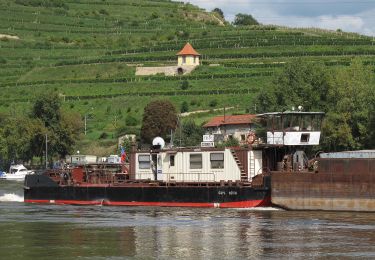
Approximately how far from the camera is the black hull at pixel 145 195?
55375 millimetres

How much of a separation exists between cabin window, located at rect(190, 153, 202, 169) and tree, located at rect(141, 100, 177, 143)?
53.5 meters

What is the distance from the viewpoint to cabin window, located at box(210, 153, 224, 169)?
2275 inches

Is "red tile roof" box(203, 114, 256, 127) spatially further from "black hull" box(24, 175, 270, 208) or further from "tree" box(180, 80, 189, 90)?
"black hull" box(24, 175, 270, 208)

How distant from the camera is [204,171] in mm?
58469

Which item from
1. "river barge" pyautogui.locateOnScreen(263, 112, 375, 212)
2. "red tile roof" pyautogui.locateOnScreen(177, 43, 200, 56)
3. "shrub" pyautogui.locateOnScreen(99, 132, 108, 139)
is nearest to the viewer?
"river barge" pyautogui.locateOnScreen(263, 112, 375, 212)

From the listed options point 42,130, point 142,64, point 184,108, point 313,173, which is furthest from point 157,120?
point 313,173

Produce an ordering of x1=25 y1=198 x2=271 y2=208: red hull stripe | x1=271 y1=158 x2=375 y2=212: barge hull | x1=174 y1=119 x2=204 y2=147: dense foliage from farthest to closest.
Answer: x1=174 y1=119 x2=204 y2=147: dense foliage
x1=25 y1=198 x2=271 y2=208: red hull stripe
x1=271 y1=158 x2=375 y2=212: barge hull

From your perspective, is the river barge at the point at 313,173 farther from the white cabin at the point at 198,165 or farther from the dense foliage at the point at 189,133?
the dense foliage at the point at 189,133

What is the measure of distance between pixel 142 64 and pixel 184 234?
112m

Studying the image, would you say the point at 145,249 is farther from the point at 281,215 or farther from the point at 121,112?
the point at 121,112

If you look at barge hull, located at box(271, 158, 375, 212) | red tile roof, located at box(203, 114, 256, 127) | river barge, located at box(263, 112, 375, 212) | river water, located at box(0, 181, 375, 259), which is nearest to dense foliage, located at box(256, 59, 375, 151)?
red tile roof, located at box(203, 114, 256, 127)

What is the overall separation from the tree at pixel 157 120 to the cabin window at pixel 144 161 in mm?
50737

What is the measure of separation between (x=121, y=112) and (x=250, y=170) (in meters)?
73.2

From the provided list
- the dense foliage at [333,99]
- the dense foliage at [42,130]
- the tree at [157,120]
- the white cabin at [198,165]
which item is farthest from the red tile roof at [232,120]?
the white cabin at [198,165]
